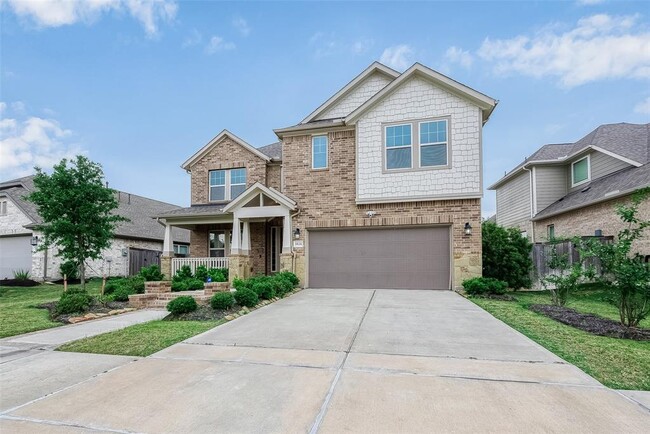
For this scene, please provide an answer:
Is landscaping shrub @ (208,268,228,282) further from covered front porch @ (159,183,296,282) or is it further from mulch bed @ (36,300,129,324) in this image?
mulch bed @ (36,300,129,324)

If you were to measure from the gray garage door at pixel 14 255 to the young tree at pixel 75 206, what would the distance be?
993 cm

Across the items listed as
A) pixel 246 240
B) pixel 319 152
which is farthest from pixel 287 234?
pixel 319 152

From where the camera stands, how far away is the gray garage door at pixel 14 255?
17906mm

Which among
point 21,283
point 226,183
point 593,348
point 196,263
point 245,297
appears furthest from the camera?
point 21,283

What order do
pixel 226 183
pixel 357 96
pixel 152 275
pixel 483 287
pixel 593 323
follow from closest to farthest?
pixel 593 323 → pixel 483 287 → pixel 152 275 → pixel 357 96 → pixel 226 183

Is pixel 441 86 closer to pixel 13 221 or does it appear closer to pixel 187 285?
pixel 187 285

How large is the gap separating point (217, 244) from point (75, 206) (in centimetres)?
648

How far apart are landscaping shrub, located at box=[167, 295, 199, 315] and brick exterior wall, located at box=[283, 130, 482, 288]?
5.37m

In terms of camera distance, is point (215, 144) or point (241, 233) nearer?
point (241, 233)

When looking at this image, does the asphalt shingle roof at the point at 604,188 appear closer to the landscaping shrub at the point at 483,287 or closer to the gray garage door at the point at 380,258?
the landscaping shrub at the point at 483,287

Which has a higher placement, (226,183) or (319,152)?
(319,152)

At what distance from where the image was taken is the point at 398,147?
39.6 ft

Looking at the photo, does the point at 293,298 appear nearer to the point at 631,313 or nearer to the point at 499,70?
the point at 631,313

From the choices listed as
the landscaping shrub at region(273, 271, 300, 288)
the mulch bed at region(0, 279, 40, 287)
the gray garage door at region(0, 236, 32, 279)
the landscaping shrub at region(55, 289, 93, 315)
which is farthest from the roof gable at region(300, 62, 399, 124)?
the gray garage door at region(0, 236, 32, 279)
